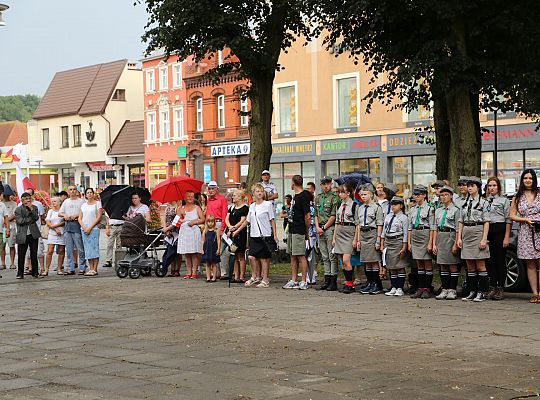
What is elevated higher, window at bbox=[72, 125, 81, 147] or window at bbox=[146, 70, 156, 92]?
window at bbox=[146, 70, 156, 92]

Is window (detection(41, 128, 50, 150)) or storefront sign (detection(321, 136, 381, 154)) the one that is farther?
window (detection(41, 128, 50, 150))

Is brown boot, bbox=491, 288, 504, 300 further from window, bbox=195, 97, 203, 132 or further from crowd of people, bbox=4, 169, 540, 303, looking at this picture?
window, bbox=195, 97, 203, 132

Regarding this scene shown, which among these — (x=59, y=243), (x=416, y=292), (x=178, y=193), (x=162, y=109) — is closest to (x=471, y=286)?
(x=416, y=292)

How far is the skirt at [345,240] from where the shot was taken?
1741 cm

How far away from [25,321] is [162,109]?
5504cm

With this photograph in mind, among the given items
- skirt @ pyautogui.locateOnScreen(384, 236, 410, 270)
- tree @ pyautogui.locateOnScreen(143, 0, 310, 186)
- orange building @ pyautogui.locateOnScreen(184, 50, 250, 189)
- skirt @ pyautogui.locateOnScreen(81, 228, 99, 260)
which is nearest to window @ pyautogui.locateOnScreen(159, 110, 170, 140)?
orange building @ pyautogui.locateOnScreen(184, 50, 250, 189)

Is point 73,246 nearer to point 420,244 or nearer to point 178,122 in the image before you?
point 420,244

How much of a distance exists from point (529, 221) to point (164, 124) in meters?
54.7

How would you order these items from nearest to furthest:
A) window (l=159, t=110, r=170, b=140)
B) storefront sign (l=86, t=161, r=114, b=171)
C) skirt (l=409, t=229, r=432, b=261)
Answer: skirt (l=409, t=229, r=432, b=261) → window (l=159, t=110, r=170, b=140) → storefront sign (l=86, t=161, r=114, b=171)

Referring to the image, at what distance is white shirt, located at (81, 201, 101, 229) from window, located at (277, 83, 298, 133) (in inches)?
1297

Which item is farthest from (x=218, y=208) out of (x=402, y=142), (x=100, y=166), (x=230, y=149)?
(x=100, y=166)

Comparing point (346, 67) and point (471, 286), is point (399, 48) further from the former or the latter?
point (346, 67)

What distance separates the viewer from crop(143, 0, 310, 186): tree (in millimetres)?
23875

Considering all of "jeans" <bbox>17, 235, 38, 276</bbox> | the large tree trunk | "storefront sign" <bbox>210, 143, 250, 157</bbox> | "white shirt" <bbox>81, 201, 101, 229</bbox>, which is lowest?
"jeans" <bbox>17, 235, 38, 276</bbox>
